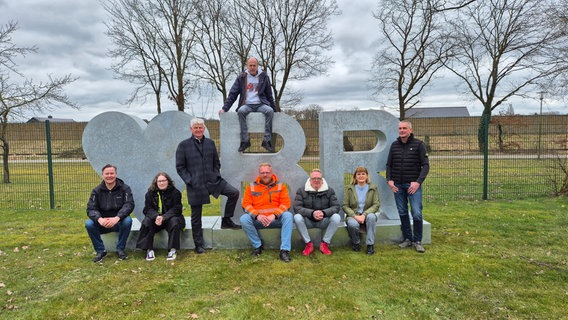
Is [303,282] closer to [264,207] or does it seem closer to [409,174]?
[264,207]

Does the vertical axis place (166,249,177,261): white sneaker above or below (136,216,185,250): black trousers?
below

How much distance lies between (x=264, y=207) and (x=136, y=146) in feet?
7.79

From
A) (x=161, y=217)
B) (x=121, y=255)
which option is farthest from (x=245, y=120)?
(x=121, y=255)

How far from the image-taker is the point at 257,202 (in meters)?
5.52

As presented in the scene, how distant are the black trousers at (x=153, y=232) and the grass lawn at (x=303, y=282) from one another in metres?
0.21

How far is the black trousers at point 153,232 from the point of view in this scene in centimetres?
529

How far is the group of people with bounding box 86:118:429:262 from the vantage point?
529cm

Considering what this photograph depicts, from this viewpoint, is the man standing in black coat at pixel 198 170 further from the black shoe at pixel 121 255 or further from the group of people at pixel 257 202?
the black shoe at pixel 121 255

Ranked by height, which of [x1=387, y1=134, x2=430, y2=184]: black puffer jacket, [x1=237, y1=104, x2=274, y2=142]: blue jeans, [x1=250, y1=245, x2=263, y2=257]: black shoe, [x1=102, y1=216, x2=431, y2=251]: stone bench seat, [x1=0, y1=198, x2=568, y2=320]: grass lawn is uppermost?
[x1=237, y1=104, x2=274, y2=142]: blue jeans

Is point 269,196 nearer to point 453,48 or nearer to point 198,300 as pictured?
point 198,300

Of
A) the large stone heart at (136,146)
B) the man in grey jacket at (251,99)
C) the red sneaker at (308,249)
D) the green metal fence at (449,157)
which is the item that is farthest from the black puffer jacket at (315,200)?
the green metal fence at (449,157)

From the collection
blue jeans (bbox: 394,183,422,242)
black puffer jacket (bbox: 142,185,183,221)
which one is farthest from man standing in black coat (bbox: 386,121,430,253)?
black puffer jacket (bbox: 142,185,183,221)

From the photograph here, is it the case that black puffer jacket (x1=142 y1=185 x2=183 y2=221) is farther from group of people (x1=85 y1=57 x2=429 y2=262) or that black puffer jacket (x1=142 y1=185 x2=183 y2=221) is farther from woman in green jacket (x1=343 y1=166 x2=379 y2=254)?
woman in green jacket (x1=343 y1=166 x2=379 y2=254)

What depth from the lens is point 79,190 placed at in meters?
10.8
